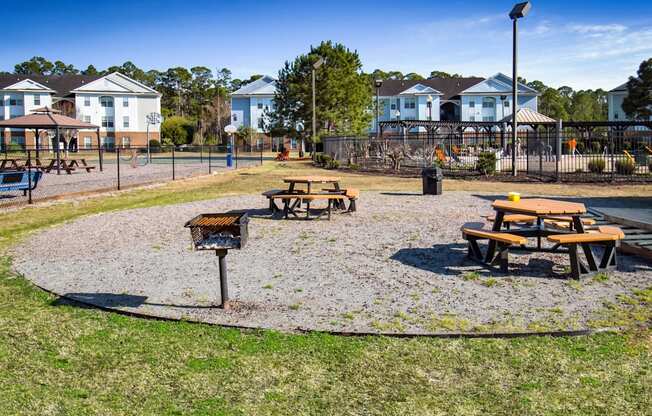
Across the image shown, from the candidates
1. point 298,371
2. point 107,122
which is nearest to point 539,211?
point 298,371

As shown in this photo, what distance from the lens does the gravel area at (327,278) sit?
6520 mm

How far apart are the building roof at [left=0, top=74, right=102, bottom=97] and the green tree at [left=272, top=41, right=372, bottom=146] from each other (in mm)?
42831

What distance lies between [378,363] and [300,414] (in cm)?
106

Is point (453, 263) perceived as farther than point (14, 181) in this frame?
No

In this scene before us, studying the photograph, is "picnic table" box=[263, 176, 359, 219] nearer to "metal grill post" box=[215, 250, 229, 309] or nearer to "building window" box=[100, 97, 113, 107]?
"metal grill post" box=[215, 250, 229, 309]

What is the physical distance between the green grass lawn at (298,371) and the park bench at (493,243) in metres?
1.86

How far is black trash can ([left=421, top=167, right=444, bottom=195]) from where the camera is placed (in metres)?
18.4

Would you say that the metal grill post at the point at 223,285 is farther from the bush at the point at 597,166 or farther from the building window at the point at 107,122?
the building window at the point at 107,122

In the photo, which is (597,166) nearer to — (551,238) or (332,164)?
(332,164)

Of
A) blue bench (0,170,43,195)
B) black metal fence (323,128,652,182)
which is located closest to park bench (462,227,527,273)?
blue bench (0,170,43,195)

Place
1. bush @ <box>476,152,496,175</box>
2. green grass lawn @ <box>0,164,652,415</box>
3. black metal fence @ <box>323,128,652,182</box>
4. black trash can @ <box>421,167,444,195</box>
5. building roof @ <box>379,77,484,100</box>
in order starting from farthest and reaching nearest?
building roof @ <box>379,77,484,100</box>
bush @ <box>476,152,496,175</box>
black metal fence @ <box>323,128,652,182</box>
black trash can @ <box>421,167,444,195</box>
green grass lawn @ <box>0,164,652,415</box>

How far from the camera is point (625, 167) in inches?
1011

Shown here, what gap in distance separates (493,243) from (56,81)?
291 feet

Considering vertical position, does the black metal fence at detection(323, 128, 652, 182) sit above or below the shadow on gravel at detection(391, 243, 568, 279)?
above
